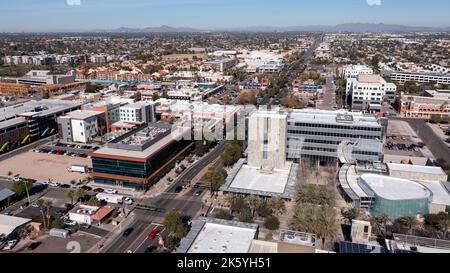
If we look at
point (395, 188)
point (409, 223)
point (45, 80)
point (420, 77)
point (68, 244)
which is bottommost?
point (68, 244)

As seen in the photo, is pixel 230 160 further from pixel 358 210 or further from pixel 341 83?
pixel 341 83

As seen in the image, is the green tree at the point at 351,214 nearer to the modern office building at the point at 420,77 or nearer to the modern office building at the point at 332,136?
the modern office building at the point at 332,136

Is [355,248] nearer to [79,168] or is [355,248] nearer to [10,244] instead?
[10,244]

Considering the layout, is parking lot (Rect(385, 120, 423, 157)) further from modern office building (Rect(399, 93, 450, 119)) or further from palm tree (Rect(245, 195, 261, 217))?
palm tree (Rect(245, 195, 261, 217))

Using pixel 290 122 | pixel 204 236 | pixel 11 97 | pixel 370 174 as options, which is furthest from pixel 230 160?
pixel 11 97

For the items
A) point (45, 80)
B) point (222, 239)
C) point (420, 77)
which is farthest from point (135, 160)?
point (420, 77)
